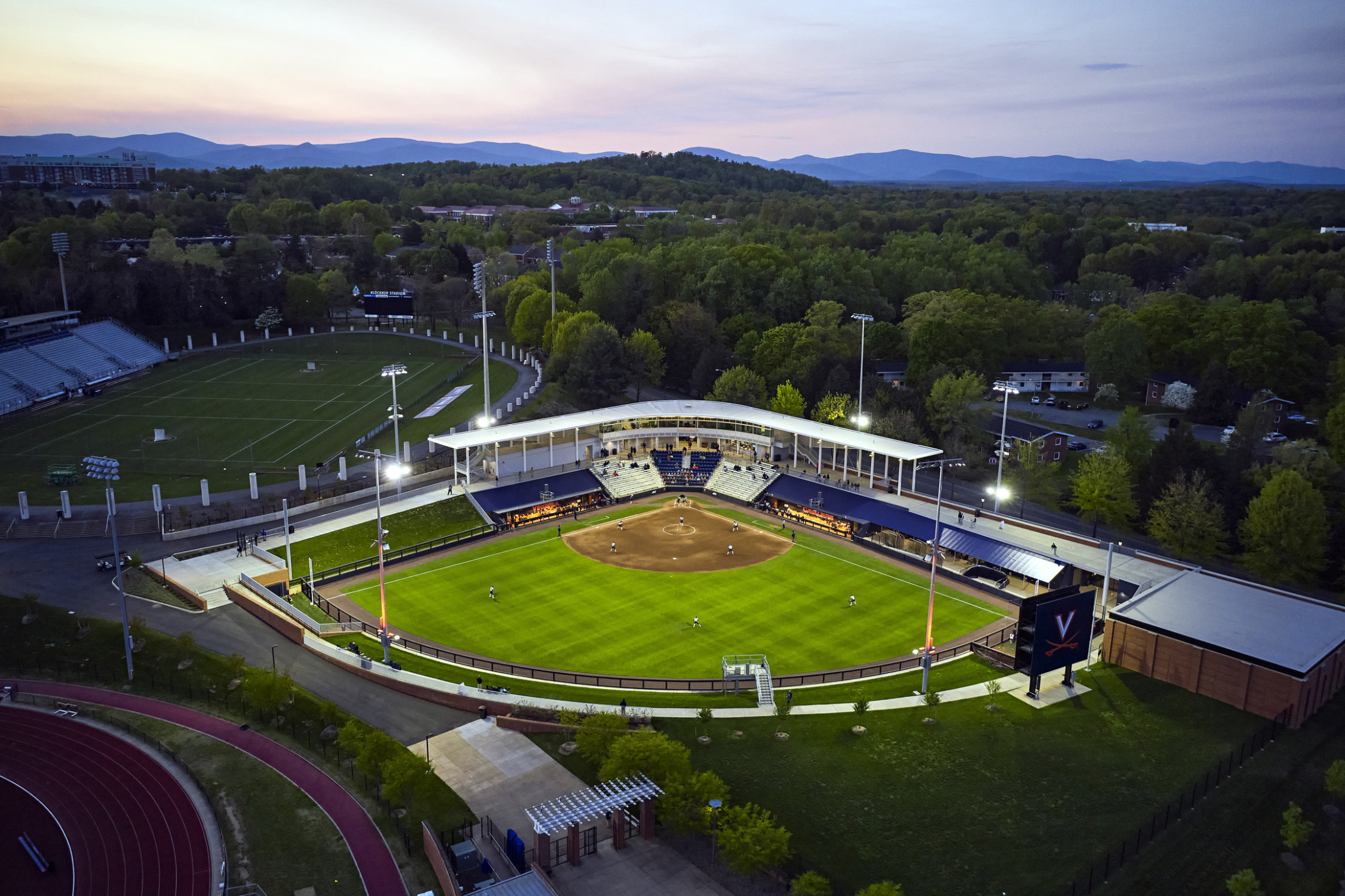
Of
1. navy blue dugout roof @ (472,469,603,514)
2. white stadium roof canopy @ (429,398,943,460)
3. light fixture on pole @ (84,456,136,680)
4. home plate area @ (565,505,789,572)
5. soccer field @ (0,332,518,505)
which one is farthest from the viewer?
soccer field @ (0,332,518,505)

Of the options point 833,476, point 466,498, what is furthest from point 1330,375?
point 466,498

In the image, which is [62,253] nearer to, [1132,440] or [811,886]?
[1132,440]

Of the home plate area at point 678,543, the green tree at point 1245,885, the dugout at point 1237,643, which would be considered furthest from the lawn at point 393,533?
the green tree at point 1245,885

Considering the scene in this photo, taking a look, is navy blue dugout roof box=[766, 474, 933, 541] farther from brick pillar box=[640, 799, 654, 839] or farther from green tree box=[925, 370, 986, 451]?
brick pillar box=[640, 799, 654, 839]

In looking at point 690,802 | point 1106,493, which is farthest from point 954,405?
point 690,802

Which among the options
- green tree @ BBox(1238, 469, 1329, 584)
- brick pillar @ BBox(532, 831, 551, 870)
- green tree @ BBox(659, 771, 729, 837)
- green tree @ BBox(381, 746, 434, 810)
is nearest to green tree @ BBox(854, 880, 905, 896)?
green tree @ BBox(659, 771, 729, 837)

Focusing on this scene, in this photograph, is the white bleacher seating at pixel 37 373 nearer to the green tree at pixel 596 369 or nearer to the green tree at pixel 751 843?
the green tree at pixel 596 369
